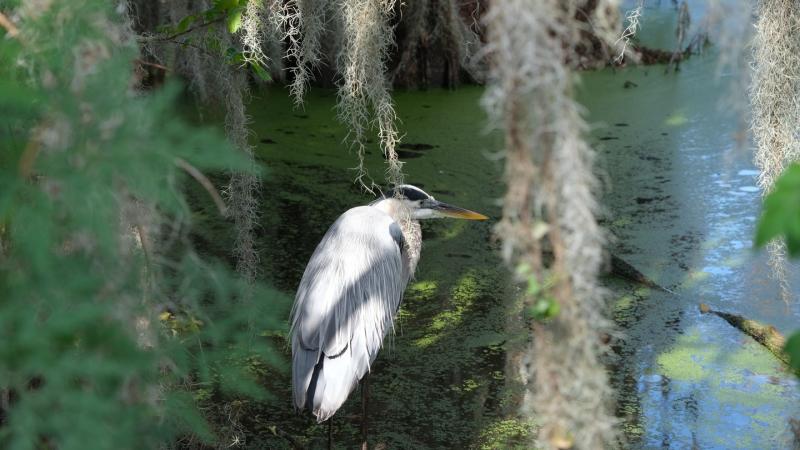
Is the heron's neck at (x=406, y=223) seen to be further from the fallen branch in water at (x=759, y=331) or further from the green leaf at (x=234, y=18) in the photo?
the green leaf at (x=234, y=18)

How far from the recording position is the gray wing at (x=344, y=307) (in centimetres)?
301

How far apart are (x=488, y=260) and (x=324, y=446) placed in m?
1.45

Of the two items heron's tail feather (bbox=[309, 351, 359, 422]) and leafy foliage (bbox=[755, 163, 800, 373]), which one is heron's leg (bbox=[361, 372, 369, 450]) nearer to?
heron's tail feather (bbox=[309, 351, 359, 422])

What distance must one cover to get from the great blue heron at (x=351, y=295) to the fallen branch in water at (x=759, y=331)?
3.62 ft

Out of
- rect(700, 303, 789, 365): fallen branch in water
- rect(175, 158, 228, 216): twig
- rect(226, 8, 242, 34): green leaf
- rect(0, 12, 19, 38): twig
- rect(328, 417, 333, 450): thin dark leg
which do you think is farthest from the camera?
rect(700, 303, 789, 365): fallen branch in water

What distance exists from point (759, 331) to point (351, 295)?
1.47 m

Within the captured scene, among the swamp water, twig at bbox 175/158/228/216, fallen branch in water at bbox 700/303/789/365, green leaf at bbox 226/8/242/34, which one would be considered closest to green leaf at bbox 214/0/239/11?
green leaf at bbox 226/8/242/34

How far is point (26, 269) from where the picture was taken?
1421 millimetres

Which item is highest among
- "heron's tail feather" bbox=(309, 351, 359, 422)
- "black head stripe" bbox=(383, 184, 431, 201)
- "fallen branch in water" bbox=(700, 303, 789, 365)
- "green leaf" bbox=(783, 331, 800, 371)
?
"green leaf" bbox=(783, 331, 800, 371)

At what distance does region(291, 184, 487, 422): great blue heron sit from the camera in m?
3.02

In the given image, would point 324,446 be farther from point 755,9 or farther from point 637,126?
point 637,126

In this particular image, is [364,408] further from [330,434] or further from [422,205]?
[422,205]

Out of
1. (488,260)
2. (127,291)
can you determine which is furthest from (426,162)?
(127,291)

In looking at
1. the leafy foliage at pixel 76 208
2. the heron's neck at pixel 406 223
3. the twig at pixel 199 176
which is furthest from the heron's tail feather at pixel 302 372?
the twig at pixel 199 176
